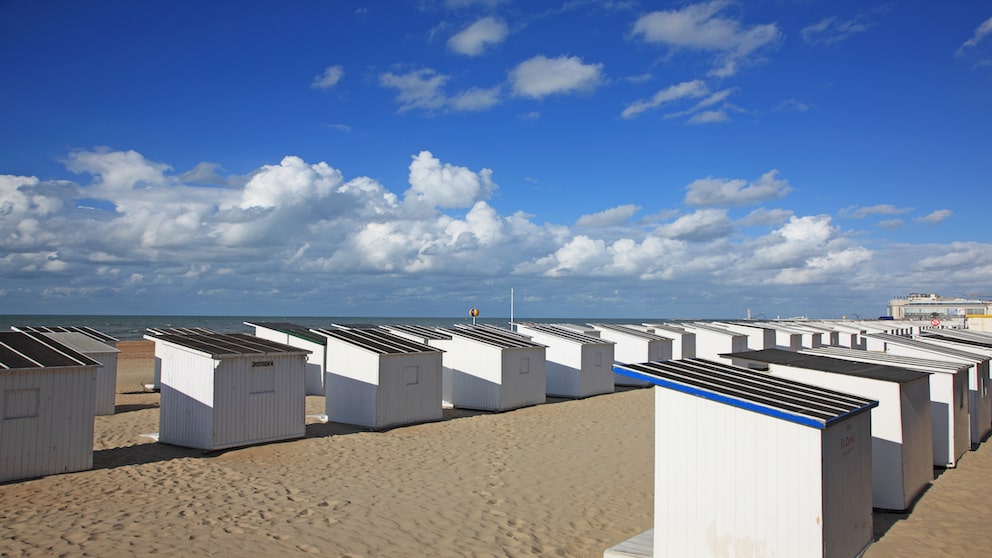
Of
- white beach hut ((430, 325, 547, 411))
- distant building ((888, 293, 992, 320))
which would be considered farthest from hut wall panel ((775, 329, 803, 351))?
distant building ((888, 293, 992, 320))

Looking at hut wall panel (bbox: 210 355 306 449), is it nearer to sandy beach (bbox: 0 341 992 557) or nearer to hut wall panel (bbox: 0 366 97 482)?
sandy beach (bbox: 0 341 992 557)

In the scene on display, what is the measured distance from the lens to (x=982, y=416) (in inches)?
607

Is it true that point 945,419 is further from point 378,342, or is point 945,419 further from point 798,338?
point 798,338

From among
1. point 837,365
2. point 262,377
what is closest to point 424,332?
point 262,377

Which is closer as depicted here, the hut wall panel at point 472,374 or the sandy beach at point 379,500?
the sandy beach at point 379,500

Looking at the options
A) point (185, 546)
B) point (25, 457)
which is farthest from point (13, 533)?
point (25, 457)

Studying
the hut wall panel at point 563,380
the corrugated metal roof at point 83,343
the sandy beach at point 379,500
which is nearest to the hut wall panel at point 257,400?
the sandy beach at point 379,500

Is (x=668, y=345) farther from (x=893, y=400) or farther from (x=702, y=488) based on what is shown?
(x=702, y=488)

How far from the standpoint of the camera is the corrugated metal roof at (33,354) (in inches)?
452

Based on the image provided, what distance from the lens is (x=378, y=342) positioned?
18.2 m

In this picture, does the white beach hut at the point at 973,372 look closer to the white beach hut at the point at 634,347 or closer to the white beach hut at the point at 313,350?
the white beach hut at the point at 634,347

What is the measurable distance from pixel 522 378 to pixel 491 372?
1246mm

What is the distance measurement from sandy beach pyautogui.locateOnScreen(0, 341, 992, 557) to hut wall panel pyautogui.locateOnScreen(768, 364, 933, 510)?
309 mm

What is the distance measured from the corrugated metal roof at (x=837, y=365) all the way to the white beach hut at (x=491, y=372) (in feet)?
30.7
